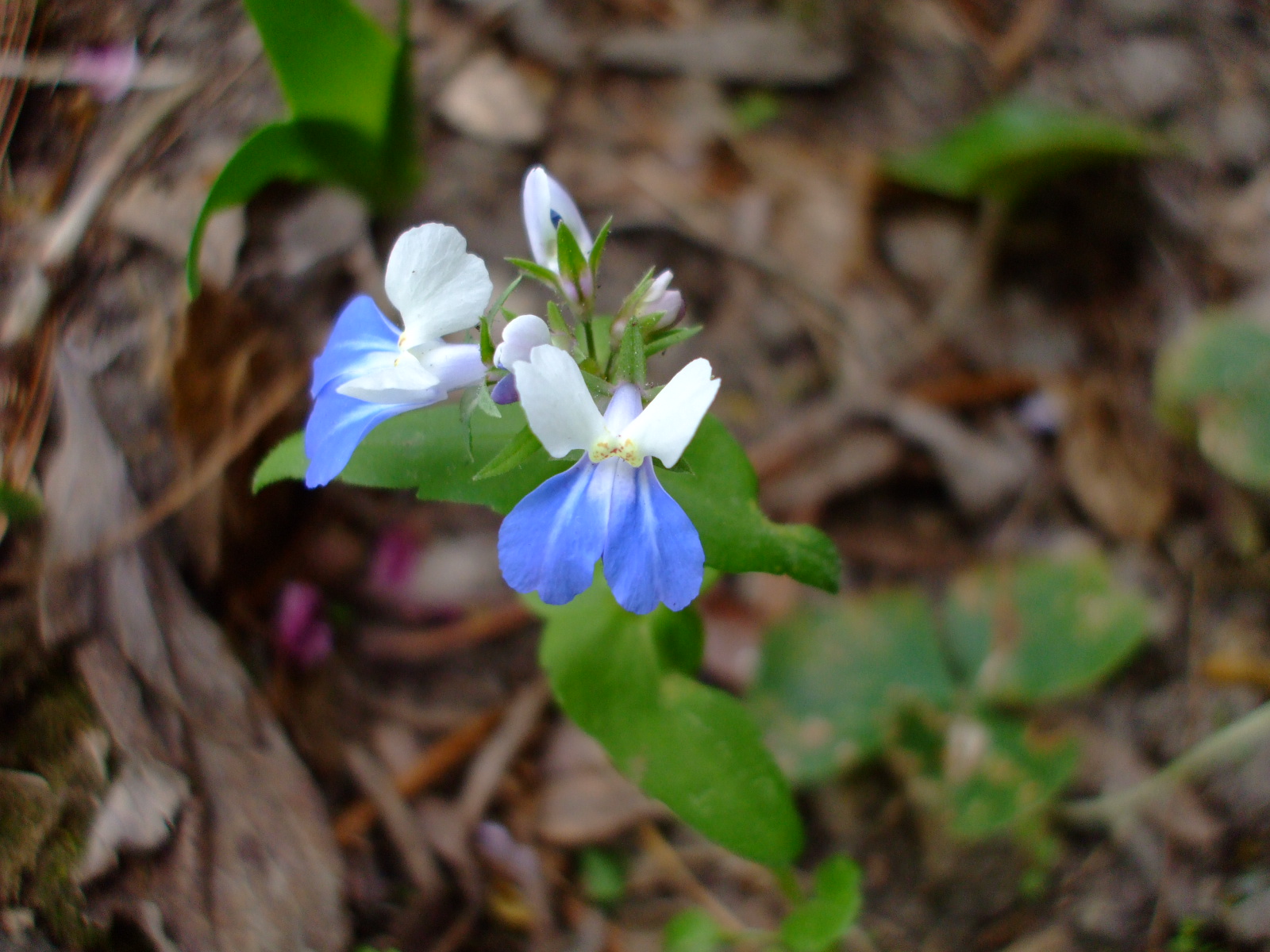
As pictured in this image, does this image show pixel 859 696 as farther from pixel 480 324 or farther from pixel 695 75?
pixel 695 75

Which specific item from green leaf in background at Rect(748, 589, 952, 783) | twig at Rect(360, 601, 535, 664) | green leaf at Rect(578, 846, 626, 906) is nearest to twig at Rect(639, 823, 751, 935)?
green leaf at Rect(578, 846, 626, 906)

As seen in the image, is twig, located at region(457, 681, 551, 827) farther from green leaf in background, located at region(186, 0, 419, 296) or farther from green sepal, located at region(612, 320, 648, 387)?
green leaf in background, located at region(186, 0, 419, 296)

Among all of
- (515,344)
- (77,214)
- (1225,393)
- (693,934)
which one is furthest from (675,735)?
(77,214)

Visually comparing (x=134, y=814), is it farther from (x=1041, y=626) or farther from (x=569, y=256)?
(x=1041, y=626)

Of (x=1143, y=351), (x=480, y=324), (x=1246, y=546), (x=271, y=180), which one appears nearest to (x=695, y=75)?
(x=271, y=180)

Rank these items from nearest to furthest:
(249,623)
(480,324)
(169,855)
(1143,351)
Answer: (480,324), (169,855), (249,623), (1143,351)

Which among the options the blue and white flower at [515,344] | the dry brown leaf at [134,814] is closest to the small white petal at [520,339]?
the blue and white flower at [515,344]
